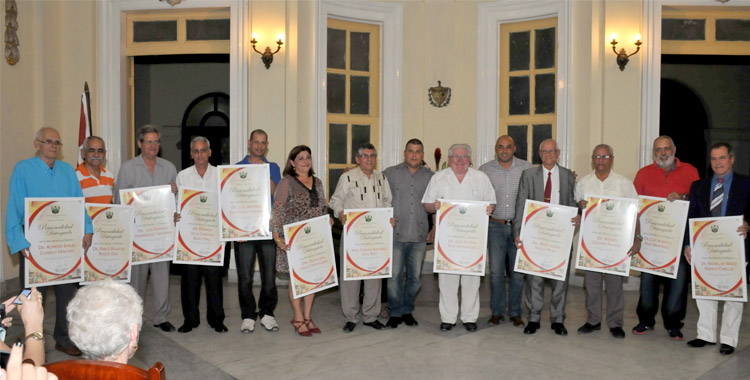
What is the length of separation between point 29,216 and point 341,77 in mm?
4549

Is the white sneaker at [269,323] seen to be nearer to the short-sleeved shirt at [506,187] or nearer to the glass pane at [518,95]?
the short-sleeved shirt at [506,187]

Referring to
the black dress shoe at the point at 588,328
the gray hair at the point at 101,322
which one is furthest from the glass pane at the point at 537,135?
the gray hair at the point at 101,322

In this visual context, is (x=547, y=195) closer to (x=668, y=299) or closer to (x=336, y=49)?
(x=668, y=299)

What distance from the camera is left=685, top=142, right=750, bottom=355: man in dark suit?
4.78 m

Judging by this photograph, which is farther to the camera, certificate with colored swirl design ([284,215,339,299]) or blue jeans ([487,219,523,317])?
blue jeans ([487,219,523,317])

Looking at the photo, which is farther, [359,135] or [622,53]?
[359,135]

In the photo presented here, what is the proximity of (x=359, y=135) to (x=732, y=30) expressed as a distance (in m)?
4.54

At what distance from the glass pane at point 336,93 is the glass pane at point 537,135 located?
242cm

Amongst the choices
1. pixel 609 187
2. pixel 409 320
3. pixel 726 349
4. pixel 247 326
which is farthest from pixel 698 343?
pixel 247 326

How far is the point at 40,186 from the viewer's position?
453 cm

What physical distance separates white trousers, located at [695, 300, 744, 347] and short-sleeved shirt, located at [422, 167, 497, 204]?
179 cm

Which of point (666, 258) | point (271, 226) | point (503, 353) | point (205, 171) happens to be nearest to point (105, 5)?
point (205, 171)

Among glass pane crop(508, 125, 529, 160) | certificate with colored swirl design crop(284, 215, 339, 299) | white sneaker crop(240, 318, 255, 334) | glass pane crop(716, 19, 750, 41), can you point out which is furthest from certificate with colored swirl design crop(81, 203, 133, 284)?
glass pane crop(716, 19, 750, 41)

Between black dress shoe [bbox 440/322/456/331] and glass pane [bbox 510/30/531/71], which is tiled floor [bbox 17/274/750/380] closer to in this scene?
black dress shoe [bbox 440/322/456/331]
